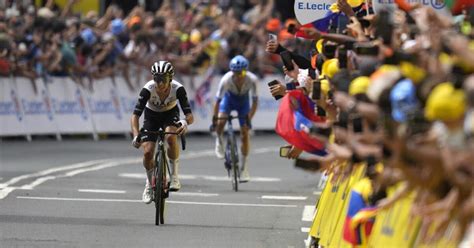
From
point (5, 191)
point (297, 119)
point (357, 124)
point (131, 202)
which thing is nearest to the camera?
point (357, 124)

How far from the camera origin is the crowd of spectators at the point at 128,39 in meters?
29.1

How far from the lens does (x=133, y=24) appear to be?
102 feet

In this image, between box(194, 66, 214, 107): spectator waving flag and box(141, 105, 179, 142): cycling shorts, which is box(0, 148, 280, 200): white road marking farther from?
box(194, 66, 214, 107): spectator waving flag

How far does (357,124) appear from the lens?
9.58 m

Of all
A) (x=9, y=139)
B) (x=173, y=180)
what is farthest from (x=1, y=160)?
(x=173, y=180)

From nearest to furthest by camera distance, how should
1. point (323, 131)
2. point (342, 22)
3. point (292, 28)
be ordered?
point (323, 131), point (292, 28), point (342, 22)

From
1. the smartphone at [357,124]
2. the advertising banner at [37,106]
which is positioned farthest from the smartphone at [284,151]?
the advertising banner at [37,106]

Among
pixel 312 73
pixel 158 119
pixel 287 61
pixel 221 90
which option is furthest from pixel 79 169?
Result: pixel 312 73

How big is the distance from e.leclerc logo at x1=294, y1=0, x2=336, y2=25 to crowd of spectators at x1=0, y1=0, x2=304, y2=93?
13102 millimetres

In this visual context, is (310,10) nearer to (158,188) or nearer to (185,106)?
(185,106)

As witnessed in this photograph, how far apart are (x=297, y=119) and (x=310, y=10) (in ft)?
4.66

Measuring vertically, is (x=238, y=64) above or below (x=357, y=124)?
below

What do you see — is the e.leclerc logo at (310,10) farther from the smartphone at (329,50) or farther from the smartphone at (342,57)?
the smartphone at (342,57)

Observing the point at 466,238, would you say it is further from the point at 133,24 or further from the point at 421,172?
the point at 133,24
